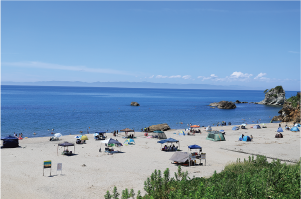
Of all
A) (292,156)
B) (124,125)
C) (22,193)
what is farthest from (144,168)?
(124,125)

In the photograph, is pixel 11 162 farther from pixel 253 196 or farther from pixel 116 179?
pixel 253 196

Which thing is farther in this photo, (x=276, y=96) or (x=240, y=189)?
(x=276, y=96)

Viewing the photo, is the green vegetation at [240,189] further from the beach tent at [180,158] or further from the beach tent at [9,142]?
the beach tent at [9,142]

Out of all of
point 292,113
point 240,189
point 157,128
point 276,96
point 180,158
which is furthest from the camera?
point 276,96

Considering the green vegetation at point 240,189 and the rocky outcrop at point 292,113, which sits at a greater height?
the green vegetation at point 240,189

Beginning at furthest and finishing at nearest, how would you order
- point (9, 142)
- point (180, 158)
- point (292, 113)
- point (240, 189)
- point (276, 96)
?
point (276, 96)
point (292, 113)
point (9, 142)
point (180, 158)
point (240, 189)

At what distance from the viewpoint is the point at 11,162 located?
78.1ft

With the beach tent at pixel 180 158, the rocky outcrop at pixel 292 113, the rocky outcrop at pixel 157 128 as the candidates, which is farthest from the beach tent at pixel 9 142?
the rocky outcrop at pixel 292 113

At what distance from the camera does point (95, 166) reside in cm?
2288

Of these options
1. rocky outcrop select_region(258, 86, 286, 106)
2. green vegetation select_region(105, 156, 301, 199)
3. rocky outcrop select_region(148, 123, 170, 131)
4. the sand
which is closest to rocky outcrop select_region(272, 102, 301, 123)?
the sand

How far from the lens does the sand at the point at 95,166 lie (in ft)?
55.8

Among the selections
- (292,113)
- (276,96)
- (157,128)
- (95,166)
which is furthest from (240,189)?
(276,96)

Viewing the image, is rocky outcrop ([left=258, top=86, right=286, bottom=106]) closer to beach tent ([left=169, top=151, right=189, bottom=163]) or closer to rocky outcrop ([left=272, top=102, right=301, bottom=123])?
rocky outcrop ([left=272, top=102, right=301, bottom=123])

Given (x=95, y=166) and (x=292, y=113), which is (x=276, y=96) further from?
(x=95, y=166)
